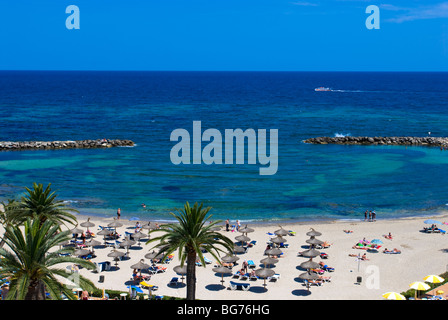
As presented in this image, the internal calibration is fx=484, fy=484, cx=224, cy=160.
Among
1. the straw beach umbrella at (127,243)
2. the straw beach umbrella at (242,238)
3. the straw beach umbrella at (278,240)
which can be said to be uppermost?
the straw beach umbrella at (242,238)

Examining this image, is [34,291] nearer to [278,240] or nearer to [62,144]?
[278,240]

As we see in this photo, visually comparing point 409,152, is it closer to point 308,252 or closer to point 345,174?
point 345,174

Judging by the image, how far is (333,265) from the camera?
39531mm

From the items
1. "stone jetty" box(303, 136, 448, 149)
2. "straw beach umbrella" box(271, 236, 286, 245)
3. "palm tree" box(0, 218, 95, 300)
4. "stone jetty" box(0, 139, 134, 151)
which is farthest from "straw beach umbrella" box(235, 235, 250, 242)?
"stone jetty" box(303, 136, 448, 149)

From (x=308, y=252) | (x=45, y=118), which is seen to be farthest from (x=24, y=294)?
(x=45, y=118)

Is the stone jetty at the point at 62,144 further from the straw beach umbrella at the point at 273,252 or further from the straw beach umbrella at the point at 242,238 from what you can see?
the straw beach umbrella at the point at 273,252

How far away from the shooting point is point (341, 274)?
37562 millimetres

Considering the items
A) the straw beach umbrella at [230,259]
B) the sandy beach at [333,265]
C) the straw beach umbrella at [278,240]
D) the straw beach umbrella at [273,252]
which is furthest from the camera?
the straw beach umbrella at [278,240]

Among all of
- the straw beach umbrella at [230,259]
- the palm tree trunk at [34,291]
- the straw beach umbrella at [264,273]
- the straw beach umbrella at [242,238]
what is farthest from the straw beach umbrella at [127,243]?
the palm tree trunk at [34,291]

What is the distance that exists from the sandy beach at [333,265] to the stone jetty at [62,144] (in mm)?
46184

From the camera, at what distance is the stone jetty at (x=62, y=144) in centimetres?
9238

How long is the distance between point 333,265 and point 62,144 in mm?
69243

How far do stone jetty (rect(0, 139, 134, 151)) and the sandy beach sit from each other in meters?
46.2

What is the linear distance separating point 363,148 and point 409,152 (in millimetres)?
8757
